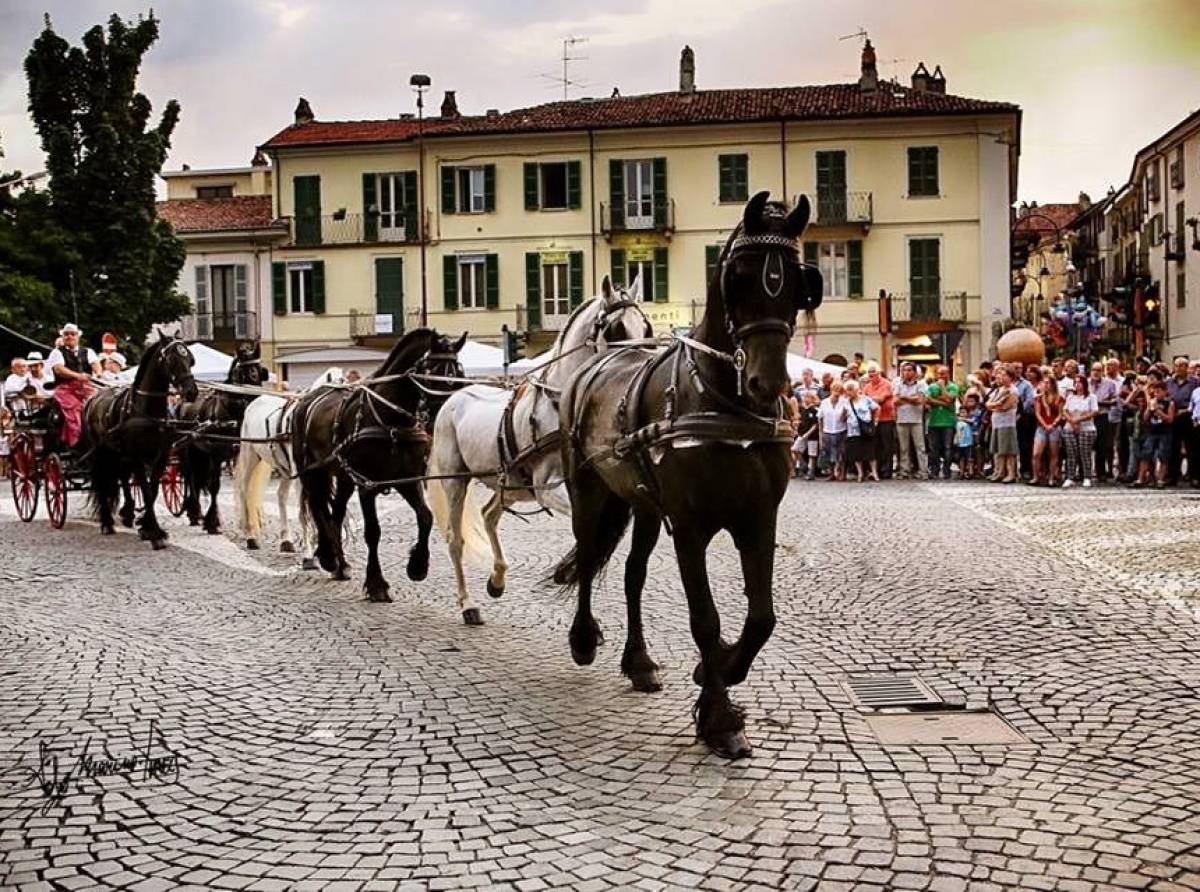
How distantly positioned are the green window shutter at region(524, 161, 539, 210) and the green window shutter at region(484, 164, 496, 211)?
46.4 inches

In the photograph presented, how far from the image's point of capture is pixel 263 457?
549 inches

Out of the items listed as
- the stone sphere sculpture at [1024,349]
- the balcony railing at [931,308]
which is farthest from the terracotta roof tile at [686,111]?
the stone sphere sculpture at [1024,349]

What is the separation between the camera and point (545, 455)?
8.87 m

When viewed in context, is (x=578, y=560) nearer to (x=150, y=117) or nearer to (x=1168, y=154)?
(x=150, y=117)

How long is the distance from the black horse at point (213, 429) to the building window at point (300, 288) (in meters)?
34.3

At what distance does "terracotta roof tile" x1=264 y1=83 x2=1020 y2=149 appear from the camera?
46.0 metres

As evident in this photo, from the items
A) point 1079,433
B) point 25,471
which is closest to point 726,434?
point 25,471

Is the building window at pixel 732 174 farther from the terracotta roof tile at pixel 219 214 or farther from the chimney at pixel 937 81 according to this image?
the terracotta roof tile at pixel 219 214

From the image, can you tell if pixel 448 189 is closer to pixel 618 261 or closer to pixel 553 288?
pixel 553 288

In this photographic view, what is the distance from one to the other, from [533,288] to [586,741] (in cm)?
4285

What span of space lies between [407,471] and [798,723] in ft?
17.1

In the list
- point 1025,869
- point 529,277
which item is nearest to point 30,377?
point 1025,869

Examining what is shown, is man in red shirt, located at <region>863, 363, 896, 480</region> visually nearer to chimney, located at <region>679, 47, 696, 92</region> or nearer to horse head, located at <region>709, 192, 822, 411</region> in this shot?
horse head, located at <region>709, 192, 822, 411</region>

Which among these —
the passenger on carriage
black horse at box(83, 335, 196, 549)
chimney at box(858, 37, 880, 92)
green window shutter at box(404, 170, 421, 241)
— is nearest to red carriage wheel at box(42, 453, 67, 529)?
the passenger on carriage
